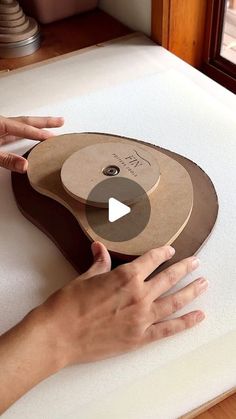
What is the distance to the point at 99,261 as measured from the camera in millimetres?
754

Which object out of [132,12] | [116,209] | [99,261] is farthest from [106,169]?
[132,12]

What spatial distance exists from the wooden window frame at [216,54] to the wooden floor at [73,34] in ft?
0.69

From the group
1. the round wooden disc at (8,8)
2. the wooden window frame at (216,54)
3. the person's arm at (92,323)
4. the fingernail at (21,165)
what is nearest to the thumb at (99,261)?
the person's arm at (92,323)

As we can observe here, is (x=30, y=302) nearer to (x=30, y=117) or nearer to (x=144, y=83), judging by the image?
(x=30, y=117)

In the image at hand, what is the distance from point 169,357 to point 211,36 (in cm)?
89

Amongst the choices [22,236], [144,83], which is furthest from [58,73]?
[22,236]

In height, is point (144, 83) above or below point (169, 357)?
above

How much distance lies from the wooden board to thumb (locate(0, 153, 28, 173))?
3 centimetres

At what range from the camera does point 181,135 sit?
1036mm

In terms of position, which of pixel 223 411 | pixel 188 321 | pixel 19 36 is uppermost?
pixel 19 36

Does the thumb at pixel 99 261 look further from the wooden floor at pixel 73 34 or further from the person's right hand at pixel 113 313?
the wooden floor at pixel 73 34

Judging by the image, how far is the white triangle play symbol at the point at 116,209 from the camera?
2.70 ft

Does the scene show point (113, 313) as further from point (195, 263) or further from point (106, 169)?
point (106, 169)

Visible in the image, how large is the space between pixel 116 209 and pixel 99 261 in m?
0.11
